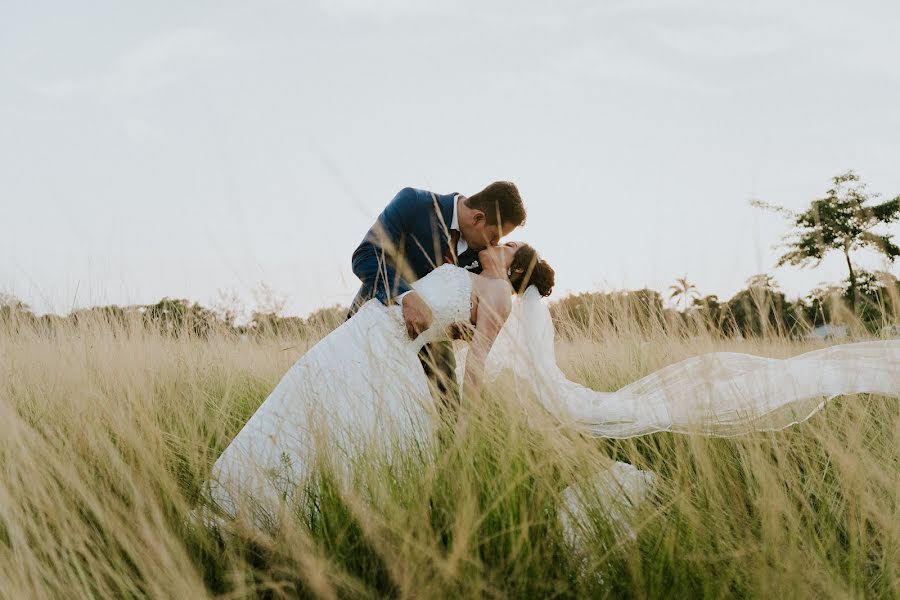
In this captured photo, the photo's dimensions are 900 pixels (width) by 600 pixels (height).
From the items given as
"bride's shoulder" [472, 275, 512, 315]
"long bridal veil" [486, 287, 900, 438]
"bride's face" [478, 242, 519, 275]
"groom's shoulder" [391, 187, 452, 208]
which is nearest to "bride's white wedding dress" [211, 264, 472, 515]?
"bride's shoulder" [472, 275, 512, 315]

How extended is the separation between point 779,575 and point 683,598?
22 cm

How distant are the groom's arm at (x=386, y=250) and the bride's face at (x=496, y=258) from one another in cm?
51

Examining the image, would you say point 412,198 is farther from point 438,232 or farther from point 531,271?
point 531,271

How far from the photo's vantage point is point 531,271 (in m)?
3.90

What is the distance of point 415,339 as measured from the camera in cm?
330

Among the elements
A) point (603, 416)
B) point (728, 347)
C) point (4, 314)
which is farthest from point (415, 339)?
point (4, 314)

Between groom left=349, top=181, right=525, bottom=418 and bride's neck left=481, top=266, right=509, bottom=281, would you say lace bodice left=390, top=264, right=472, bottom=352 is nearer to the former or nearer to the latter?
groom left=349, top=181, right=525, bottom=418

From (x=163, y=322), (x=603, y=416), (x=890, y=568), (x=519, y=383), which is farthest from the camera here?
(x=163, y=322)

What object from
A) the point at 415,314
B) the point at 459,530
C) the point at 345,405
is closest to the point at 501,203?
the point at 415,314

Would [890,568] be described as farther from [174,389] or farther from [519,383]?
[174,389]

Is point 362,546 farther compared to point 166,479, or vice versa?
point 166,479

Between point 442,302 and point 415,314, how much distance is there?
0.63 feet

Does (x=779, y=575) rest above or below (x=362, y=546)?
below

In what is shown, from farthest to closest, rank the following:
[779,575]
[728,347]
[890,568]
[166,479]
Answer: [728,347]
[166,479]
[890,568]
[779,575]
